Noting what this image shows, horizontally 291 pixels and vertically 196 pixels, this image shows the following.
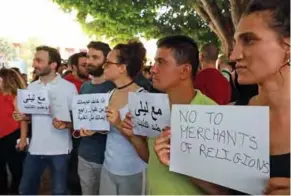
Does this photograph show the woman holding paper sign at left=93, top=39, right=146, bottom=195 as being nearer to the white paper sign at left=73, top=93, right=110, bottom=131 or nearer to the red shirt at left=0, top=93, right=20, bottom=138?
the white paper sign at left=73, top=93, right=110, bottom=131

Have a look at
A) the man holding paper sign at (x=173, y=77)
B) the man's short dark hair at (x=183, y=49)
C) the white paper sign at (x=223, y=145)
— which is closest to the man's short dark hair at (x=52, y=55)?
the man holding paper sign at (x=173, y=77)

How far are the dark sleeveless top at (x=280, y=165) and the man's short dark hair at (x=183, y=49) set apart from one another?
0.83 metres

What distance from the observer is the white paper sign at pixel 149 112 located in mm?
1779

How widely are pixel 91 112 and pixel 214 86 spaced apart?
0.96m

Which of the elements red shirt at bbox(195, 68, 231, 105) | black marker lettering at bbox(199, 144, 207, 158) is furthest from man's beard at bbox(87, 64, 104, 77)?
black marker lettering at bbox(199, 144, 207, 158)

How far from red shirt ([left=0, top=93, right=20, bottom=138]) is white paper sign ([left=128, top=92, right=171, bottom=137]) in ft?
9.21

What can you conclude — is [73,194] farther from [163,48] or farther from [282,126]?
[282,126]

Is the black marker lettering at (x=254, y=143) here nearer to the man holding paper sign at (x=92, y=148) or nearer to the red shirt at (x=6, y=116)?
the man holding paper sign at (x=92, y=148)

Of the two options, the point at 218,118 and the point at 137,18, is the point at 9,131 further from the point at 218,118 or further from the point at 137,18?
the point at 137,18

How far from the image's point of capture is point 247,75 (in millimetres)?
1177

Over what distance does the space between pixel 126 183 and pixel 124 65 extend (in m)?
0.79

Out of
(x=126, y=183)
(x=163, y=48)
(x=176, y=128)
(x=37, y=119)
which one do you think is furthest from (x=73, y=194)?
(x=176, y=128)

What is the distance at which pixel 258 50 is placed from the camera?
1.13m

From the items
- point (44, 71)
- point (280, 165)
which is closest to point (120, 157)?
point (44, 71)
